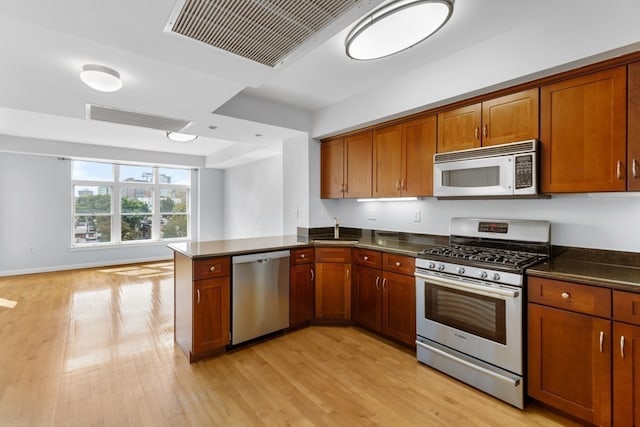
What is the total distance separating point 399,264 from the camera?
2.83 metres

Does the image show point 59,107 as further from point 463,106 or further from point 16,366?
point 463,106

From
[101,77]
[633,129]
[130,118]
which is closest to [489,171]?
[633,129]

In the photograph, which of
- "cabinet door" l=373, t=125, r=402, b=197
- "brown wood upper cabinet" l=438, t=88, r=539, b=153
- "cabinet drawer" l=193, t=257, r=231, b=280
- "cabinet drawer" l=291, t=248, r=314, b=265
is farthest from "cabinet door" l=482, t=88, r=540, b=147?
"cabinet drawer" l=193, t=257, r=231, b=280

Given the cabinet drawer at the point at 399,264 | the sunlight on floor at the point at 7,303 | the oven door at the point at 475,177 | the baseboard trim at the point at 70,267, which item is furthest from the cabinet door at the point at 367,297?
the baseboard trim at the point at 70,267

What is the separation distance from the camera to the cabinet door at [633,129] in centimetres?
179

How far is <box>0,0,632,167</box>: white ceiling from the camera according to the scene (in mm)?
1537

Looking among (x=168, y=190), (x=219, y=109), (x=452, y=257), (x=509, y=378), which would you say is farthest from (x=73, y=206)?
(x=509, y=378)

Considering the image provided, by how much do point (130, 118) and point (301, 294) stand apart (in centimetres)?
258

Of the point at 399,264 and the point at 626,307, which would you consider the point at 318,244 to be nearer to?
the point at 399,264

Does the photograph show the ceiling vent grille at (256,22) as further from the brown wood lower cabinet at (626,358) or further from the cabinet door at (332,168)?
the brown wood lower cabinet at (626,358)

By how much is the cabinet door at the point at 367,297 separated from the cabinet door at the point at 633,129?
76.6 inches

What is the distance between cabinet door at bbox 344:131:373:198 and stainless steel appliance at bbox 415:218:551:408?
1205 millimetres

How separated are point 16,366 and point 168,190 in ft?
18.3

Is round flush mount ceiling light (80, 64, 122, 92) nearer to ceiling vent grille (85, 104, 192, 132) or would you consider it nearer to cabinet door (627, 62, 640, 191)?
ceiling vent grille (85, 104, 192, 132)
